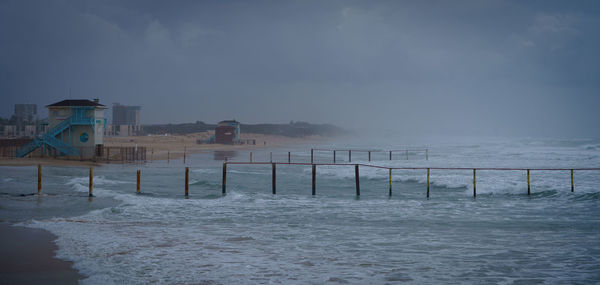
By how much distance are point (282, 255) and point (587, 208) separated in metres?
15.2

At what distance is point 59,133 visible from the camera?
40000mm

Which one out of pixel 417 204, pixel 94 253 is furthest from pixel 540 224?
pixel 94 253

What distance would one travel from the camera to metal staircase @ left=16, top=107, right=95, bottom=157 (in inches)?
1535

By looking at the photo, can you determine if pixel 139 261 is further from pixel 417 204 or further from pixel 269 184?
pixel 269 184

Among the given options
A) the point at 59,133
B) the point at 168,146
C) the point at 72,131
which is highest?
the point at 72,131

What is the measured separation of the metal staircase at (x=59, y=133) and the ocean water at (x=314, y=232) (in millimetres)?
14820

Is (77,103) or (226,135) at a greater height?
(77,103)

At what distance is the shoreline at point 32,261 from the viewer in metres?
7.83

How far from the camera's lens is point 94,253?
980 cm

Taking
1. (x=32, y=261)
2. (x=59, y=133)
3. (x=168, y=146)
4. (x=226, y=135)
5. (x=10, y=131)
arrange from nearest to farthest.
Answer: (x=32, y=261) < (x=59, y=133) < (x=168, y=146) < (x=226, y=135) < (x=10, y=131)

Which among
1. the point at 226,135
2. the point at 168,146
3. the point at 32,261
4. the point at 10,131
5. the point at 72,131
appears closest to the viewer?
the point at 32,261

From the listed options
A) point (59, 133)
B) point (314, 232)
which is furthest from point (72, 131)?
point (314, 232)

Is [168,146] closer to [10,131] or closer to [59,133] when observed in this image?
[59,133]

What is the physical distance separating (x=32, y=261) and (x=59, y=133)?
35.5m
